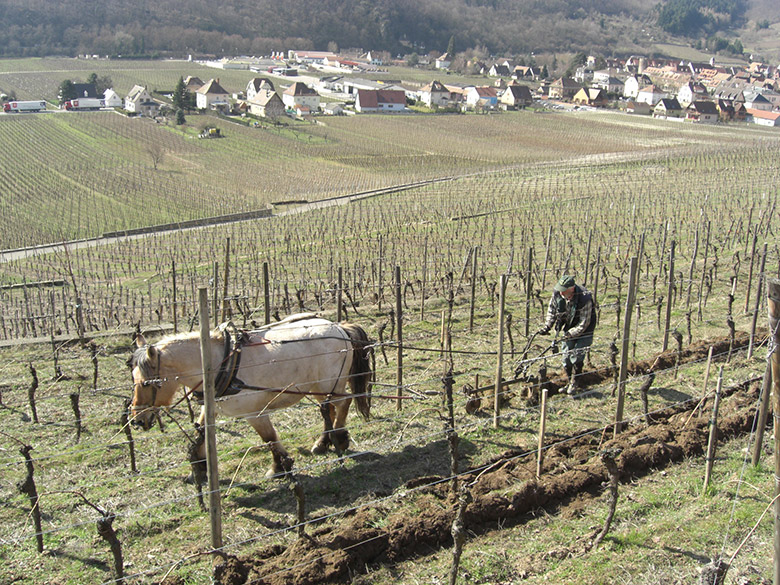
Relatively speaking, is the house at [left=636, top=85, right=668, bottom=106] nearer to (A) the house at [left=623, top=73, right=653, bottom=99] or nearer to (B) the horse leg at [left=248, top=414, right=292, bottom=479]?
(A) the house at [left=623, top=73, right=653, bottom=99]

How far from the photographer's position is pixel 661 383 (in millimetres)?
9109

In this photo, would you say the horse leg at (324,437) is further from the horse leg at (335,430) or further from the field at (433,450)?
the field at (433,450)

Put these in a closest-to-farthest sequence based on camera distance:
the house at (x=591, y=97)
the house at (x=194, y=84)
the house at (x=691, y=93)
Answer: the house at (x=194, y=84), the house at (x=591, y=97), the house at (x=691, y=93)

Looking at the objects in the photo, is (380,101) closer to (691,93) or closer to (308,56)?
(691,93)

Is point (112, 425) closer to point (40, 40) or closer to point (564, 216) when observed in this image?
point (564, 216)

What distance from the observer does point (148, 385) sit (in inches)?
264

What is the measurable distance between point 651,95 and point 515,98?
87.2ft

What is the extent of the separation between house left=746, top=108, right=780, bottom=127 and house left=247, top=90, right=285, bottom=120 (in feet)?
199

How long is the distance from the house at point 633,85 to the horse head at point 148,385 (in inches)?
4585

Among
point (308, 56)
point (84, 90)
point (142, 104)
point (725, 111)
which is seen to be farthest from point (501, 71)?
point (84, 90)

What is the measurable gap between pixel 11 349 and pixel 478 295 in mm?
9518

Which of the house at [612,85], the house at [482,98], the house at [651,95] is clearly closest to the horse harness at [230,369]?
the house at [482,98]

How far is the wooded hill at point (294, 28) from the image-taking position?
408 ft

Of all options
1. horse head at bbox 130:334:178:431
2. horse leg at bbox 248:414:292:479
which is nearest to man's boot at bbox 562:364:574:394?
horse leg at bbox 248:414:292:479
